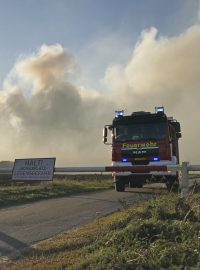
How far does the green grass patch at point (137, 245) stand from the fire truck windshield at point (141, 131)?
11056mm

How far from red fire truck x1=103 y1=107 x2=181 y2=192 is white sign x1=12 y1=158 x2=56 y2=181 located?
8.16 m

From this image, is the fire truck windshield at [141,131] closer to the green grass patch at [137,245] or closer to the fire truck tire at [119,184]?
the fire truck tire at [119,184]

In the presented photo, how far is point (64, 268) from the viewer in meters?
6.93

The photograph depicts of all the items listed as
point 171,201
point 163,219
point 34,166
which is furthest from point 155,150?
point 163,219

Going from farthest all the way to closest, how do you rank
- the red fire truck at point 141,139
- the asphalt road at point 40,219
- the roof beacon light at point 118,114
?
the roof beacon light at point 118,114
the red fire truck at point 141,139
the asphalt road at point 40,219

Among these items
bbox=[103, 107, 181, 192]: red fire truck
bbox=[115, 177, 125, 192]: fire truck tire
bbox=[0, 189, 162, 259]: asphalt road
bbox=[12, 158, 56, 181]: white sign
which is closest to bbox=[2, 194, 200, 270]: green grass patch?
bbox=[0, 189, 162, 259]: asphalt road

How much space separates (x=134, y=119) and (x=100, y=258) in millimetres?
15016

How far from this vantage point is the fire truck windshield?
21.2 m

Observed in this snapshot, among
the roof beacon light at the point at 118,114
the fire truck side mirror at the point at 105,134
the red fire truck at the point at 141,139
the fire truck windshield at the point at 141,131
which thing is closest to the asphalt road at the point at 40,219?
the red fire truck at the point at 141,139

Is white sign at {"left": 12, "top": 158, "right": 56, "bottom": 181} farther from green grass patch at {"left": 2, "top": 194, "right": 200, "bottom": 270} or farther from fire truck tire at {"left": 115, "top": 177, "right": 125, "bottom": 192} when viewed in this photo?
fire truck tire at {"left": 115, "top": 177, "right": 125, "bottom": 192}

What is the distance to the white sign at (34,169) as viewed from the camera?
12820mm

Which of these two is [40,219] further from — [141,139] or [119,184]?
[119,184]

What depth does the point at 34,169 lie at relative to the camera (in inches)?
510

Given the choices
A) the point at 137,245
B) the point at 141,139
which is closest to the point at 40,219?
the point at 137,245
